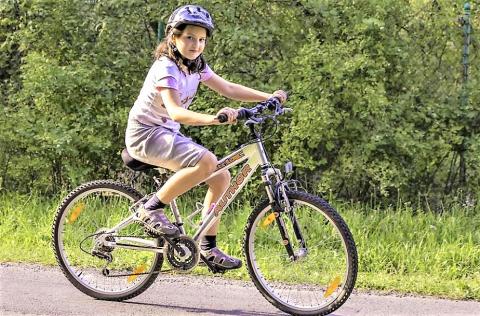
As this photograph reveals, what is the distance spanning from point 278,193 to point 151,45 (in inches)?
136

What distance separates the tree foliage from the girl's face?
2359 mm

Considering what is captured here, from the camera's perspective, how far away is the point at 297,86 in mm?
6648

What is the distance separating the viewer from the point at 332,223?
4.19 m

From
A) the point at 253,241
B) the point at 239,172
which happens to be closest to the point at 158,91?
the point at 239,172

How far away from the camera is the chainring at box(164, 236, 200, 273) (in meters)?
4.43

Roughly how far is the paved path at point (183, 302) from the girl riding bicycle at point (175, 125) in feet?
1.18

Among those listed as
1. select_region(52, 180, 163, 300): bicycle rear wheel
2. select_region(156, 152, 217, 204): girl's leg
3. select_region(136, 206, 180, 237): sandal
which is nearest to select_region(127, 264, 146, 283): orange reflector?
select_region(52, 180, 163, 300): bicycle rear wheel

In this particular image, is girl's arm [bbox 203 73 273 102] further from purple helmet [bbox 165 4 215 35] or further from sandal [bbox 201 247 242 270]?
sandal [bbox 201 247 242 270]

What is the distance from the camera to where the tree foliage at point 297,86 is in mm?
Result: 6621

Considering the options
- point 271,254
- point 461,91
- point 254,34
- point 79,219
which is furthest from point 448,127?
point 79,219

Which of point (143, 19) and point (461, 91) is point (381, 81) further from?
point (143, 19)

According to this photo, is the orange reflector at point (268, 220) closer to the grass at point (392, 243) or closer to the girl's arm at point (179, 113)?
the grass at point (392, 243)

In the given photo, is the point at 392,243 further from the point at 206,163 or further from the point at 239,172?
the point at 206,163

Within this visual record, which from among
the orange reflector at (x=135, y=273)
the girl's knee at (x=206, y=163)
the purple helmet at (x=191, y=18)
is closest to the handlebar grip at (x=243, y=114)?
the girl's knee at (x=206, y=163)
